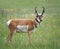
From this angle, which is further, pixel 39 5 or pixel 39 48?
pixel 39 5

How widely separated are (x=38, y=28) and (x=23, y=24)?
122mm

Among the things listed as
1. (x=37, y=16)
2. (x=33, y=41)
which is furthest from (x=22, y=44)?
(x=37, y=16)

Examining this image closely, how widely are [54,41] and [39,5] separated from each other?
1.06ft

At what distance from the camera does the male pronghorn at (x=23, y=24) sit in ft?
7.20

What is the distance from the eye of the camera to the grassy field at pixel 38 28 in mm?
2197

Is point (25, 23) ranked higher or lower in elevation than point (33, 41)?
higher

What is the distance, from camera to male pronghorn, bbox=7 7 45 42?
2195 millimetres

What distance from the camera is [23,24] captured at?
2.21m

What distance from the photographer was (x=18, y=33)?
7.23ft

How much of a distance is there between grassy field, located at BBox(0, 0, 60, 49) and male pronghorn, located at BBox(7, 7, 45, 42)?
0.03 meters

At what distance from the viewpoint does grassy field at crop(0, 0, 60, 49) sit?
2197mm

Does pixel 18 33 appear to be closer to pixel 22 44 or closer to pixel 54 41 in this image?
pixel 22 44

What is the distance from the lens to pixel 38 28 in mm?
2227

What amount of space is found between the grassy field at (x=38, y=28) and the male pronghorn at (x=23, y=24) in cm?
3
